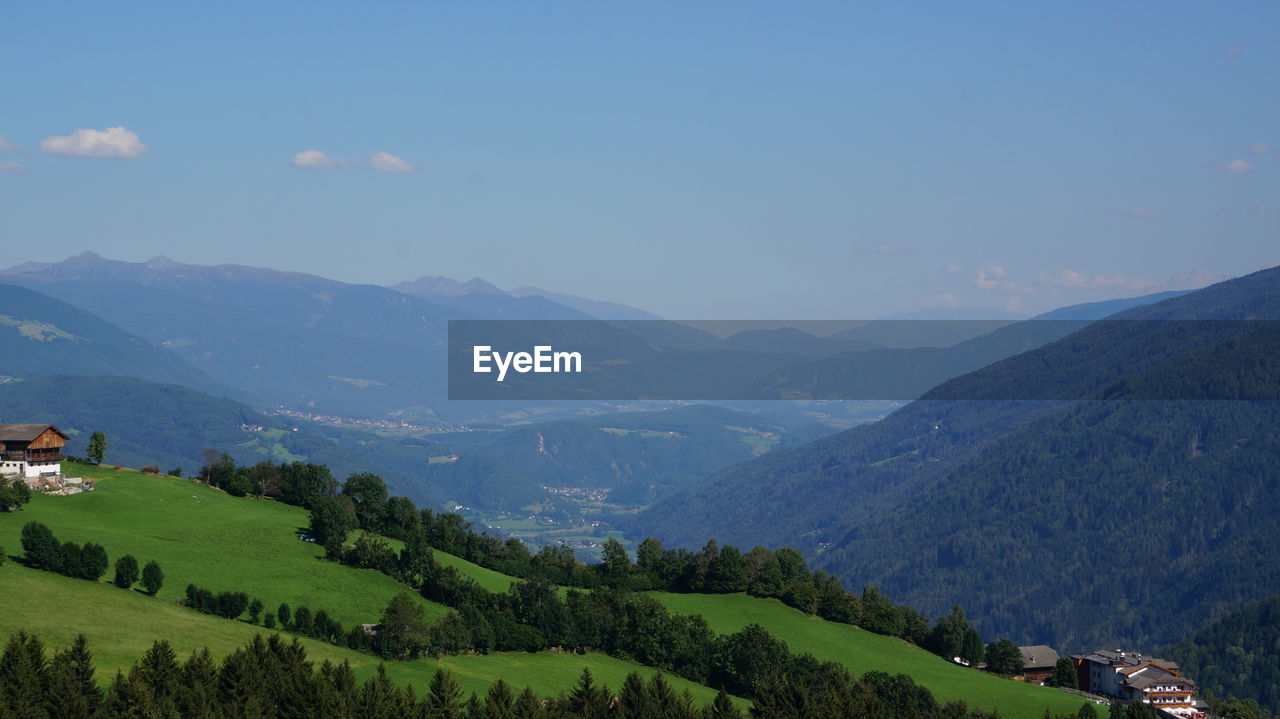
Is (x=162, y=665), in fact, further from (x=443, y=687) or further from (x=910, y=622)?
(x=910, y=622)

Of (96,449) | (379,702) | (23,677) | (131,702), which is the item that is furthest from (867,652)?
(96,449)

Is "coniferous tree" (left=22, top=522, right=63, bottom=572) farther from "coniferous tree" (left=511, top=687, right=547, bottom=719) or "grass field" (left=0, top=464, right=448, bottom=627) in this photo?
"coniferous tree" (left=511, top=687, right=547, bottom=719)

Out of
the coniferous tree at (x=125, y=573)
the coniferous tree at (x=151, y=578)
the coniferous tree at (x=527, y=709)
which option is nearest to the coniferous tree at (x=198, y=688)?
the coniferous tree at (x=527, y=709)

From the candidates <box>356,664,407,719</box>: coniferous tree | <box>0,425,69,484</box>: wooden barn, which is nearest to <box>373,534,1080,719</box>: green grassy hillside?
<box>0,425,69,484</box>: wooden barn

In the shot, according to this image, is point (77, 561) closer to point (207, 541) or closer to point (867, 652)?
point (207, 541)

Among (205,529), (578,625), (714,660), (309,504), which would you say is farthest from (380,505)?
(714,660)

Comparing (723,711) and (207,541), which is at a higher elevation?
(207,541)
